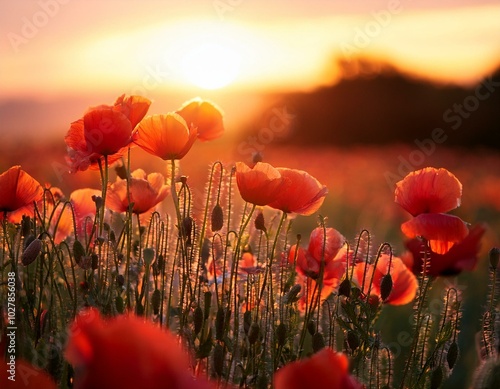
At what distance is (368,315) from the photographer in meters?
1.61

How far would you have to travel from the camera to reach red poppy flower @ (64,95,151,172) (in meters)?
1.78

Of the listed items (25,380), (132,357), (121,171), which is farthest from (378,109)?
(132,357)

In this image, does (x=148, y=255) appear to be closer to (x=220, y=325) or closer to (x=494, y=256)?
(x=220, y=325)

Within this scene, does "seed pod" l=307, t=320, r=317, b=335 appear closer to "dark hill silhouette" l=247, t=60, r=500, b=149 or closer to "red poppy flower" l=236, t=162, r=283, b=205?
"red poppy flower" l=236, t=162, r=283, b=205

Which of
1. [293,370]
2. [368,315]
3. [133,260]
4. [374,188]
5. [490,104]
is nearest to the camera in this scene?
[293,370]

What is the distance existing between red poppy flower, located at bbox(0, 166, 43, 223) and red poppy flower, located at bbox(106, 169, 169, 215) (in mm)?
240

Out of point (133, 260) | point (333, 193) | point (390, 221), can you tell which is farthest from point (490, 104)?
point (133, 260)

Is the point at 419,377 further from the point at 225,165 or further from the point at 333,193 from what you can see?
the point at 333,193

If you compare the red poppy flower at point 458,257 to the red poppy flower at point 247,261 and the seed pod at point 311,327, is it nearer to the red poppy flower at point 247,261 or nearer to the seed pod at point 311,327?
the seed pod at point 311,327

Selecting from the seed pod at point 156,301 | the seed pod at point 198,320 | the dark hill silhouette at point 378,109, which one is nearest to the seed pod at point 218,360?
the seed pod at point 198,320

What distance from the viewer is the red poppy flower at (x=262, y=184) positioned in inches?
68.8

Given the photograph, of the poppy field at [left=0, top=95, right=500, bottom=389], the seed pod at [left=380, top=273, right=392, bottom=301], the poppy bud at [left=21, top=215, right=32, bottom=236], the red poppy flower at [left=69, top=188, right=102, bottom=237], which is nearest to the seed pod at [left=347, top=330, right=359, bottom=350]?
the poppy field at [left=0, top=95, right=500, bottom=389]

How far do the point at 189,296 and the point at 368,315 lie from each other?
1.61 feet
